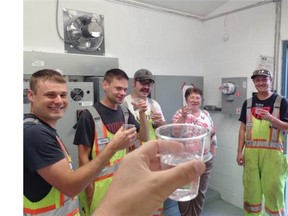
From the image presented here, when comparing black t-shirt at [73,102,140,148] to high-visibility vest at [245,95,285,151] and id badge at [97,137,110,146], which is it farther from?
high-visibility vest at [245,95,285,151]

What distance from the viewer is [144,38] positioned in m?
3.07

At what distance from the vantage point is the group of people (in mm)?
619

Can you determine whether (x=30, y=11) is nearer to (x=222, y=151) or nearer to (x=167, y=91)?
(x=167, y=91)

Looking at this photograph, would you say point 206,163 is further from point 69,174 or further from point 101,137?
point 69,174

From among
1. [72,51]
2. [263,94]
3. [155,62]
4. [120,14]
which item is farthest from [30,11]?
[263,94]

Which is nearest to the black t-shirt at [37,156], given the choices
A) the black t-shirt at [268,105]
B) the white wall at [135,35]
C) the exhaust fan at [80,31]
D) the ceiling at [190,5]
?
the white wall at [135,35]

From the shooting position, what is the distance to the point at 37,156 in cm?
108

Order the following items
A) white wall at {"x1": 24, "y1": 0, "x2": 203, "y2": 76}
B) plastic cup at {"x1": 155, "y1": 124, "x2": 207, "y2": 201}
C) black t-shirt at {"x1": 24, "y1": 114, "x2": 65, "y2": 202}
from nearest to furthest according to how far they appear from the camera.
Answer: plastic cup at {"x1": 155, "y1": 124, "x2": 207, "y2": 201}
black t-shirt at {"x1": 24, "y1": 114, "x2": 65, "y2": 202}
white wall at {"x1": 24, "y1": 0, "x2": 203, "y2": 76}

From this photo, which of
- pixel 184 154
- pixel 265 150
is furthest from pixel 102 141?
pixel 265 150

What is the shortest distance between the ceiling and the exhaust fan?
80 centimetres

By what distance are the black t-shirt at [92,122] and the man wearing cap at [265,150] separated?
137 cm

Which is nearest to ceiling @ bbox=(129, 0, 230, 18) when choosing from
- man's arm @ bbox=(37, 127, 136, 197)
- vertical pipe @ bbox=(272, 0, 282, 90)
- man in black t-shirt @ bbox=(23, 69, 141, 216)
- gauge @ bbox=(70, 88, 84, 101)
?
vertical pipe @ bbox=(272, 0, 282, 90)

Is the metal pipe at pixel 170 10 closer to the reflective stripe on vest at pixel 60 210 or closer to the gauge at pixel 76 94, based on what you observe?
the gauge at pixel 76 94

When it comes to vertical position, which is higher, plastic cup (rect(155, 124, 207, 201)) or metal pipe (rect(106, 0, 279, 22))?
metal pipe (rect(106, 0, 279, 22))
